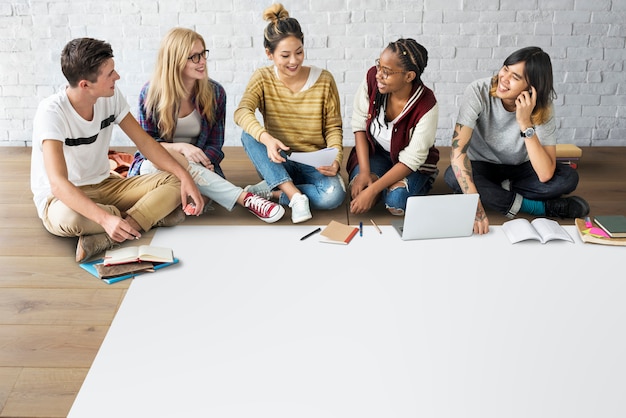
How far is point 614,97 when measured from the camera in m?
3.91

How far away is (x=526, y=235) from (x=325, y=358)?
114cm

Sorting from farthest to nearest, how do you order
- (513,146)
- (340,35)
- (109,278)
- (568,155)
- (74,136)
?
(340,35), (568,155), (513,146), (74,136), (109,278)

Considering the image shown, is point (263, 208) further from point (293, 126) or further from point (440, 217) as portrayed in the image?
point (440, 217)

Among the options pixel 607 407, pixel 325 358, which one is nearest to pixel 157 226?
pixel 325 358

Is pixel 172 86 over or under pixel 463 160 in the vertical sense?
over

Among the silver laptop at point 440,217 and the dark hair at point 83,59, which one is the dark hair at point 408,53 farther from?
the dark hair at point 83,59

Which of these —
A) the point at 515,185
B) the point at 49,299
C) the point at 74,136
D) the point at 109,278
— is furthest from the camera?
the point at 515,185

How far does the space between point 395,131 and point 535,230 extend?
71 cm

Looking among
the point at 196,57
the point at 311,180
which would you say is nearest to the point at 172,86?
the point at 196,57

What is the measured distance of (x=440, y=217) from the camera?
251cm

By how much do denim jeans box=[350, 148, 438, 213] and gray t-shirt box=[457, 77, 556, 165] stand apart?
0.90ft

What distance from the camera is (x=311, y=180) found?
293 cm

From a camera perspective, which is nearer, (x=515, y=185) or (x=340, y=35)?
(x=515, y=185)

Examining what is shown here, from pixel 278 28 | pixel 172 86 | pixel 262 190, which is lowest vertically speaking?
pixel 262 190
